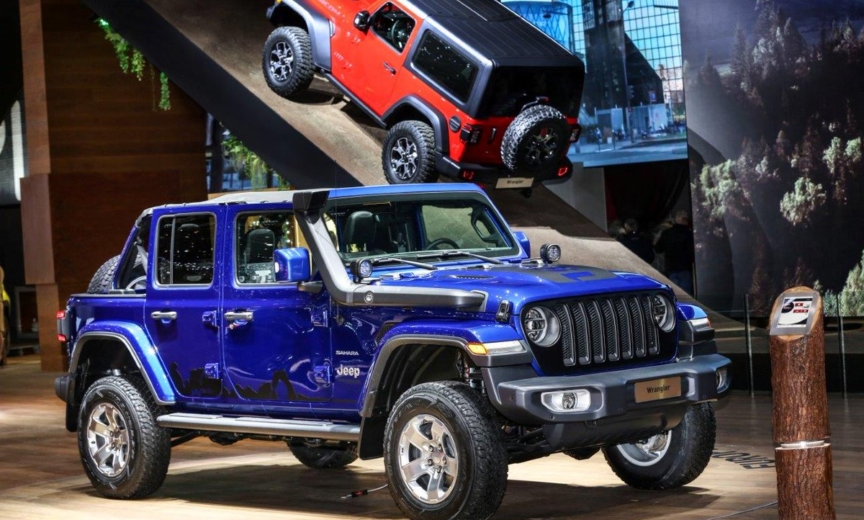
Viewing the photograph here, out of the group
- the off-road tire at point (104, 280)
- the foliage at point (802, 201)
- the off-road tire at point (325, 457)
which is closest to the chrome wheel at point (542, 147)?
the foliage at point (802, 201)

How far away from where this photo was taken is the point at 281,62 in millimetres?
16781

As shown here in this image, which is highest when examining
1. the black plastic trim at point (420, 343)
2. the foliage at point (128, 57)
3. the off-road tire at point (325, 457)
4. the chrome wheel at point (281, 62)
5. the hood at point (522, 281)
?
the foliage at point (128, 57)

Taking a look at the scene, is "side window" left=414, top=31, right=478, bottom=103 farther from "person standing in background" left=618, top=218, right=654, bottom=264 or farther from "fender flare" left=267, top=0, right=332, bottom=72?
"person standing in background" left=618, top=218, right=654, bottom=264

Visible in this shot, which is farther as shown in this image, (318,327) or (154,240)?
(154,240)

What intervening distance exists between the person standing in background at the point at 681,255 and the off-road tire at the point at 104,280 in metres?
9.79

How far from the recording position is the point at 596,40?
19594mm

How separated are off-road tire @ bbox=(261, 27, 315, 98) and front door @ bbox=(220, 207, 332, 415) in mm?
7935

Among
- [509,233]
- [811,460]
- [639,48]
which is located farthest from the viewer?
[639,48]

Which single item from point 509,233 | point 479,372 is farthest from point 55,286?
point 479,372

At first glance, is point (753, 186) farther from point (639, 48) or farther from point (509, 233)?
point (509, 233)

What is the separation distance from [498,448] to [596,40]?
1326 centimetres

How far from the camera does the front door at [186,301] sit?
869 centimetres

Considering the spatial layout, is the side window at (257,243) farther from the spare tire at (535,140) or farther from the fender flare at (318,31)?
the fender flare at (318,31)

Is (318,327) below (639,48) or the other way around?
below
